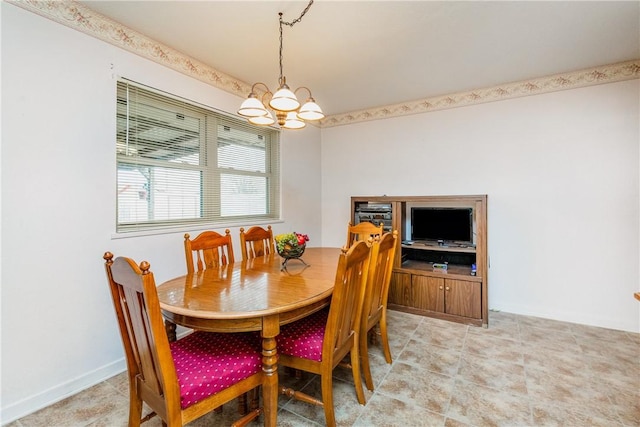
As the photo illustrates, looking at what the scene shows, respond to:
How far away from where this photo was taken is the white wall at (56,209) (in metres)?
1.69

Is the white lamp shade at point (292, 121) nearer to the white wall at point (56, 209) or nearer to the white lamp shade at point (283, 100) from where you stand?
the white lamp shade at point (283, 100)

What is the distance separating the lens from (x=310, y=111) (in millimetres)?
1999

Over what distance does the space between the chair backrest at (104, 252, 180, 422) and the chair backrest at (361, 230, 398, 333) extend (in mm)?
1109

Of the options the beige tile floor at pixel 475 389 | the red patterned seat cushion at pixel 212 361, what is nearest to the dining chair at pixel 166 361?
the red patterned seat cushion at pixel 212 361

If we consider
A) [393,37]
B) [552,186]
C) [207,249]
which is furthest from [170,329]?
[552,186]

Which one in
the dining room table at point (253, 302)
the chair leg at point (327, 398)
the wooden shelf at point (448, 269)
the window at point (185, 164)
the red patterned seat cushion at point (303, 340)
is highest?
the window at point (185, 164)

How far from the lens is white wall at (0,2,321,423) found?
1.69m

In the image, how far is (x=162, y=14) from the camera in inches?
80.1

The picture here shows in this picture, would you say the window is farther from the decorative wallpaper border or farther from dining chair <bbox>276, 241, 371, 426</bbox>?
dining chair <bbox>276, 241, 371, 426</bbox>

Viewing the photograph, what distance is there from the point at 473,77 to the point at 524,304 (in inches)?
98.2

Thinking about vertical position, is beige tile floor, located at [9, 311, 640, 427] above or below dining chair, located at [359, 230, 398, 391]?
below

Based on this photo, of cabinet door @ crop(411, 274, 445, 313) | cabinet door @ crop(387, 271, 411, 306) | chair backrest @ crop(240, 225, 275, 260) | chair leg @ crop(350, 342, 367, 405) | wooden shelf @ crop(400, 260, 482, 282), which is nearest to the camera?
chair leg @ crop(350, 342, 367, 405)

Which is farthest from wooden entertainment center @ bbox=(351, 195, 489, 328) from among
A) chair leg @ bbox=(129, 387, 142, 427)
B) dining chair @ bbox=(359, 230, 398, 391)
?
chair leg @ bbox=(129, 387, 142, 427)

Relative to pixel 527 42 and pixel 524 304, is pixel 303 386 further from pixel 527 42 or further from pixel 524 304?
pixel 527 42
